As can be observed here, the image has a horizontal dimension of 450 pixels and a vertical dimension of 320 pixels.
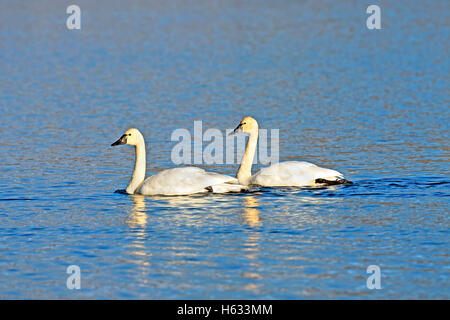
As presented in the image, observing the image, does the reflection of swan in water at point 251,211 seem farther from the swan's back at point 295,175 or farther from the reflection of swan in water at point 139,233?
the reflection of swan in water at point 139,233

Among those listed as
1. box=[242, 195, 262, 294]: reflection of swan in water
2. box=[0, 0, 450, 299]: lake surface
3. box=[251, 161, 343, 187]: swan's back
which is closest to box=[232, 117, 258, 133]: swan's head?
box=[0, 0, 450, 299]: lake surface

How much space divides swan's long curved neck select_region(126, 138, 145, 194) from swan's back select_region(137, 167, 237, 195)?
1.40ft

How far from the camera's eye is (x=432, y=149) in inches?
772

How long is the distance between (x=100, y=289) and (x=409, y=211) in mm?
5499

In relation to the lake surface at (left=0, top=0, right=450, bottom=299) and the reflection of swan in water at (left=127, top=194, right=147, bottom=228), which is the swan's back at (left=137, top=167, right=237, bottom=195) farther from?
the reflection of swan in water at (left=127, top=194, right=147, bottom=228)

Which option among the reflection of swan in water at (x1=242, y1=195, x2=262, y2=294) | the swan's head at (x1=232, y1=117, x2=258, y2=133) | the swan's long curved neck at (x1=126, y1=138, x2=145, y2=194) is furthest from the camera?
the swan's head at (x1=232, y1=117, x2=258, y2=133)

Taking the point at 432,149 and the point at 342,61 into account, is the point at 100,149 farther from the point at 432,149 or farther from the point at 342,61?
the point at 342,61

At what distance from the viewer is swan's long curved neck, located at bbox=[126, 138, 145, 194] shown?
1636 cm

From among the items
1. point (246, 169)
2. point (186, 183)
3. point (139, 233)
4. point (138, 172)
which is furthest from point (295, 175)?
point (139, 233)

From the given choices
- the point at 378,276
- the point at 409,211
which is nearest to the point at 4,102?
the point at 409,211

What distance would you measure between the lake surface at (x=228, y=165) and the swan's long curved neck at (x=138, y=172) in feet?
1.48

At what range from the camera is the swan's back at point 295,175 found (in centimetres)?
1623

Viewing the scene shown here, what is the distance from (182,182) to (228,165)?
137 inches

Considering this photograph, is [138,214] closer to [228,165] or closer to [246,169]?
[246,169]
